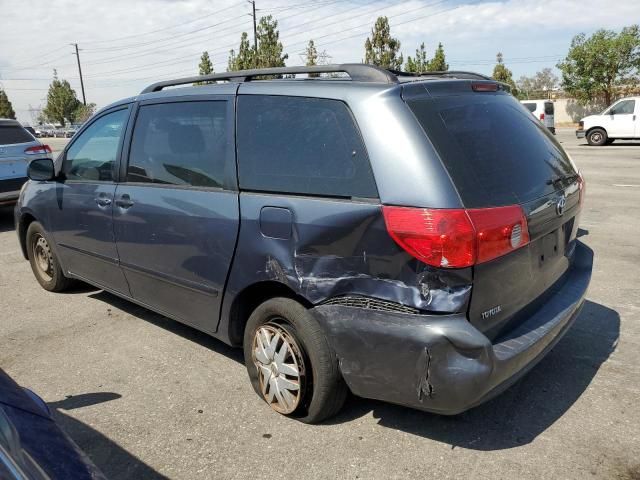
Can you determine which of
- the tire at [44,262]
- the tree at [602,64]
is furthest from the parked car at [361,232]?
the tree at [602,64]

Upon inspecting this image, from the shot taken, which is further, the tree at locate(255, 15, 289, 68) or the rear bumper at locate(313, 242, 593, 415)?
the tree at locate(255, 15, 289, 68)

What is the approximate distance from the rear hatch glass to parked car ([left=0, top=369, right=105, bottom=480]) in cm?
167

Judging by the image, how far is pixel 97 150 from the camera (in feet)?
14.6

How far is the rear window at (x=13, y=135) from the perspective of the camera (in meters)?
8.93

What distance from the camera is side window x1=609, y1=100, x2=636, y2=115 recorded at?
20703mm

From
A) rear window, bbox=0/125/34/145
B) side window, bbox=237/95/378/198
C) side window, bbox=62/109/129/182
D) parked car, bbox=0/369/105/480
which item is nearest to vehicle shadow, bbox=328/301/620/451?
side window, bbox=237/95/378/198

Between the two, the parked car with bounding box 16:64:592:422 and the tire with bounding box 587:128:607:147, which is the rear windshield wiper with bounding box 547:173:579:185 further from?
the tire with bounding box 587:128:607:147

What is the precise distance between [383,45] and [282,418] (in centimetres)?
2931

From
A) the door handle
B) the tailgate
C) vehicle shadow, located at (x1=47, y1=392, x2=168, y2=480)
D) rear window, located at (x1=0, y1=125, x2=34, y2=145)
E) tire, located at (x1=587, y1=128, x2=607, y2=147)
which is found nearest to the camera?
the tailgate

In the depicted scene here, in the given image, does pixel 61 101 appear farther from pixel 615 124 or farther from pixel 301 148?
pixel 301 148

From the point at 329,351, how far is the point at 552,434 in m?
1.24

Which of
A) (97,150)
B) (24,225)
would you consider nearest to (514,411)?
(97,150)

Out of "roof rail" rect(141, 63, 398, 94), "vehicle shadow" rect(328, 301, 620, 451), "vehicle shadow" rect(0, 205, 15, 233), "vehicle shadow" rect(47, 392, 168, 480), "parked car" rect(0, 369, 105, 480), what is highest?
"roof rail" rect(141, 63, 398, 94)

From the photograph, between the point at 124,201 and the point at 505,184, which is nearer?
the point at 505,184
